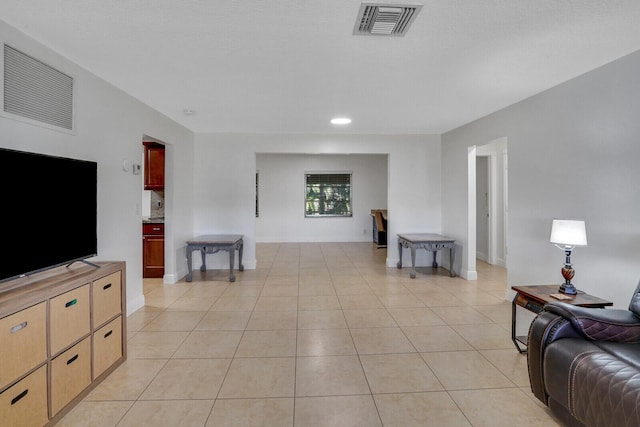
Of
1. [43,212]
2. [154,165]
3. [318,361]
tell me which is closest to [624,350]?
[318,361]

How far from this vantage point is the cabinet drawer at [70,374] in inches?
69.1

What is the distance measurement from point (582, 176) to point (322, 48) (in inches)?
96.4

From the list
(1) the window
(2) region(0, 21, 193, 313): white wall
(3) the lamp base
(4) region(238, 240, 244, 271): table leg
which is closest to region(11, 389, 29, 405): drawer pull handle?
(2) region(0, 21, 193, 313): white wall

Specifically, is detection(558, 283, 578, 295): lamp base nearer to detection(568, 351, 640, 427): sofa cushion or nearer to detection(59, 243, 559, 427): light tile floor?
detection(59, 243, 559, 427): light tile floor

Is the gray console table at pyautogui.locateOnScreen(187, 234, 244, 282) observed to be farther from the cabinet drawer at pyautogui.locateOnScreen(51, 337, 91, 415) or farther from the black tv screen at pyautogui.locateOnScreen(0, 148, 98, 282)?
the cabinet drawer at pyautogui.locateOnScreen(51, 337, 91, 415)

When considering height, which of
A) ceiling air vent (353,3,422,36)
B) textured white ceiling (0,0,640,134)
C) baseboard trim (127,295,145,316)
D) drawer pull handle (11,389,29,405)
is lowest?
baseboard trim (127,295,145,316)

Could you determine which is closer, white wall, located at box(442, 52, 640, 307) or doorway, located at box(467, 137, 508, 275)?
white wall, located at box(442, 52, 640, 307)

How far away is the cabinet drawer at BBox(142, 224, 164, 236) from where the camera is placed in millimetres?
4895

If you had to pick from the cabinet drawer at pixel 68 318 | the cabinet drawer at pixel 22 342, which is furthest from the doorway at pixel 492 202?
the cabinet drawer at pixel 22 342

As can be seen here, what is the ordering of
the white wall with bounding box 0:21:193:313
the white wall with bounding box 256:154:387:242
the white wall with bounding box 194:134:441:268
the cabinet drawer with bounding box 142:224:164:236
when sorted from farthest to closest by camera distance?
the white wall with bounding box 256:154:387:242 < the white wall with bounding box 194:134:441:268 < the cabinet drawer with bounding box 142:224:164:236 < the white wall with bounding box 0:21:193:313

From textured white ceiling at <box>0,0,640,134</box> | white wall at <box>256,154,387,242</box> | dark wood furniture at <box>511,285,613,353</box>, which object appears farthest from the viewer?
white wall at <box>256,154,387,242</box>

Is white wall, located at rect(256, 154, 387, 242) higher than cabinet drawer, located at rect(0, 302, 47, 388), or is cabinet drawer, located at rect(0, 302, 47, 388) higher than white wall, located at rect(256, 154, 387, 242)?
white wall, located at rect(256, 154, 387, 242)

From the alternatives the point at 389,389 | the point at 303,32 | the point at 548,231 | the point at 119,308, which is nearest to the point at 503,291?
the point at 548,231

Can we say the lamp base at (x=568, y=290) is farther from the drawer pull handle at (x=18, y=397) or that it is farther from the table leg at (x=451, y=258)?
the drawer pull handle at (x=18, y=397)
